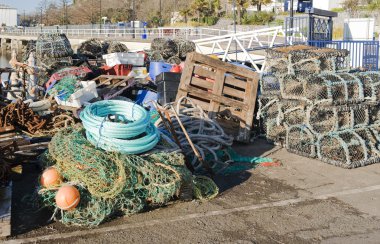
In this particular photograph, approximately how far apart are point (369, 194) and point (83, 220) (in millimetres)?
3568

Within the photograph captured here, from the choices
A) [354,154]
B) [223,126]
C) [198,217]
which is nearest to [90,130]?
[198,217]

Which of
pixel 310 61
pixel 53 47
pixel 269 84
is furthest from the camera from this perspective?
pixel 53 47

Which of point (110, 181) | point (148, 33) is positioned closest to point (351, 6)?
point (148, 33)

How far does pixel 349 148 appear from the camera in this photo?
23.9 ft

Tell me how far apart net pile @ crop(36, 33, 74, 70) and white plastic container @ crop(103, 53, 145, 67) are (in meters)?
1.98

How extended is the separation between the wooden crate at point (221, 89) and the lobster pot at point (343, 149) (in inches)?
55.3

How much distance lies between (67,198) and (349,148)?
4.54 meters

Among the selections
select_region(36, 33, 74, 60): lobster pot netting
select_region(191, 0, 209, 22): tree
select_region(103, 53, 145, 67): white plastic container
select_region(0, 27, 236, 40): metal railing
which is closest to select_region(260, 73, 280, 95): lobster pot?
select_region(103, 53, 145, 67): white plastic container

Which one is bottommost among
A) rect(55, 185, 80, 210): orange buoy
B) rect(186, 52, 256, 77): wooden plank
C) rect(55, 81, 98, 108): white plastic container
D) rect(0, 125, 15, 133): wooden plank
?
rect(55, 185, 80, 210): orange buoy

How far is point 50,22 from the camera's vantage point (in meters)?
104

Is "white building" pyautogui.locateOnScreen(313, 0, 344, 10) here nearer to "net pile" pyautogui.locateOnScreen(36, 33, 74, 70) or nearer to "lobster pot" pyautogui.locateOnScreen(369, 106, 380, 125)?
"net pile" pyautogui.locateOnScreen(36, 33, 74, 70)

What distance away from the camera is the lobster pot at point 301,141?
7.55 m

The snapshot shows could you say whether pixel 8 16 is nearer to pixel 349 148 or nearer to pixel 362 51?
pixel 362 51

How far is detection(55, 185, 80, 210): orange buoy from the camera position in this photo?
4.71 m
